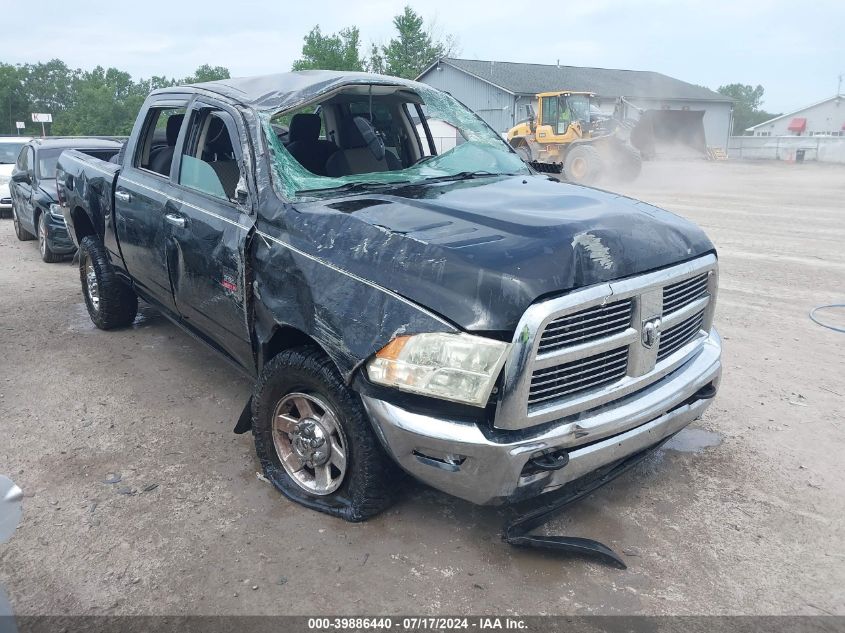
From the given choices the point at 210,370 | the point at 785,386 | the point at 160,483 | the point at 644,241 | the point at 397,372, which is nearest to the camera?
the point at 397,372

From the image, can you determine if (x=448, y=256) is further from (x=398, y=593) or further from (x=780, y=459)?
(x=780, y=459)

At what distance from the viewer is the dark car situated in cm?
883

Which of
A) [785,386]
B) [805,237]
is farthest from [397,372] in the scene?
[805,237]

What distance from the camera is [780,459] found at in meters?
3.75

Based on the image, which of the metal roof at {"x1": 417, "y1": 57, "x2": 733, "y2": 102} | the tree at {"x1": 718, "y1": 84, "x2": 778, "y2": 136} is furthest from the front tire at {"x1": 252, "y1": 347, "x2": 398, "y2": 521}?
the tree at {"x1": 718, "y1": 84, "x2": 778, "y2": 136}

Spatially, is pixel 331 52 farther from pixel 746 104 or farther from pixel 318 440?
pixel 746 104

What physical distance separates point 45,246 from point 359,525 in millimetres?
7889

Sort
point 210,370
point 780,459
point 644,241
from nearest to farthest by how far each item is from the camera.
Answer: point 644,241 < point 780,459 < point 210,370

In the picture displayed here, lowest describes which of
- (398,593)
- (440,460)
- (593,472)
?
(398,593)

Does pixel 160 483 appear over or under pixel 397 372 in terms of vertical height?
under

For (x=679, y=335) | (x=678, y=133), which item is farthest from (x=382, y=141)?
(x=678, y=133)

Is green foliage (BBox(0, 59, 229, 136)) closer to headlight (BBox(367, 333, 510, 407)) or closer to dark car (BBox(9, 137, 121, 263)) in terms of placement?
dark car (BBox(9, 137, 121, 263))

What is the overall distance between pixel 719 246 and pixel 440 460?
8.76 meters

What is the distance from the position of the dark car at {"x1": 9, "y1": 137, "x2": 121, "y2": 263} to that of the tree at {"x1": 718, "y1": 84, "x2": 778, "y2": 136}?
101 meters
